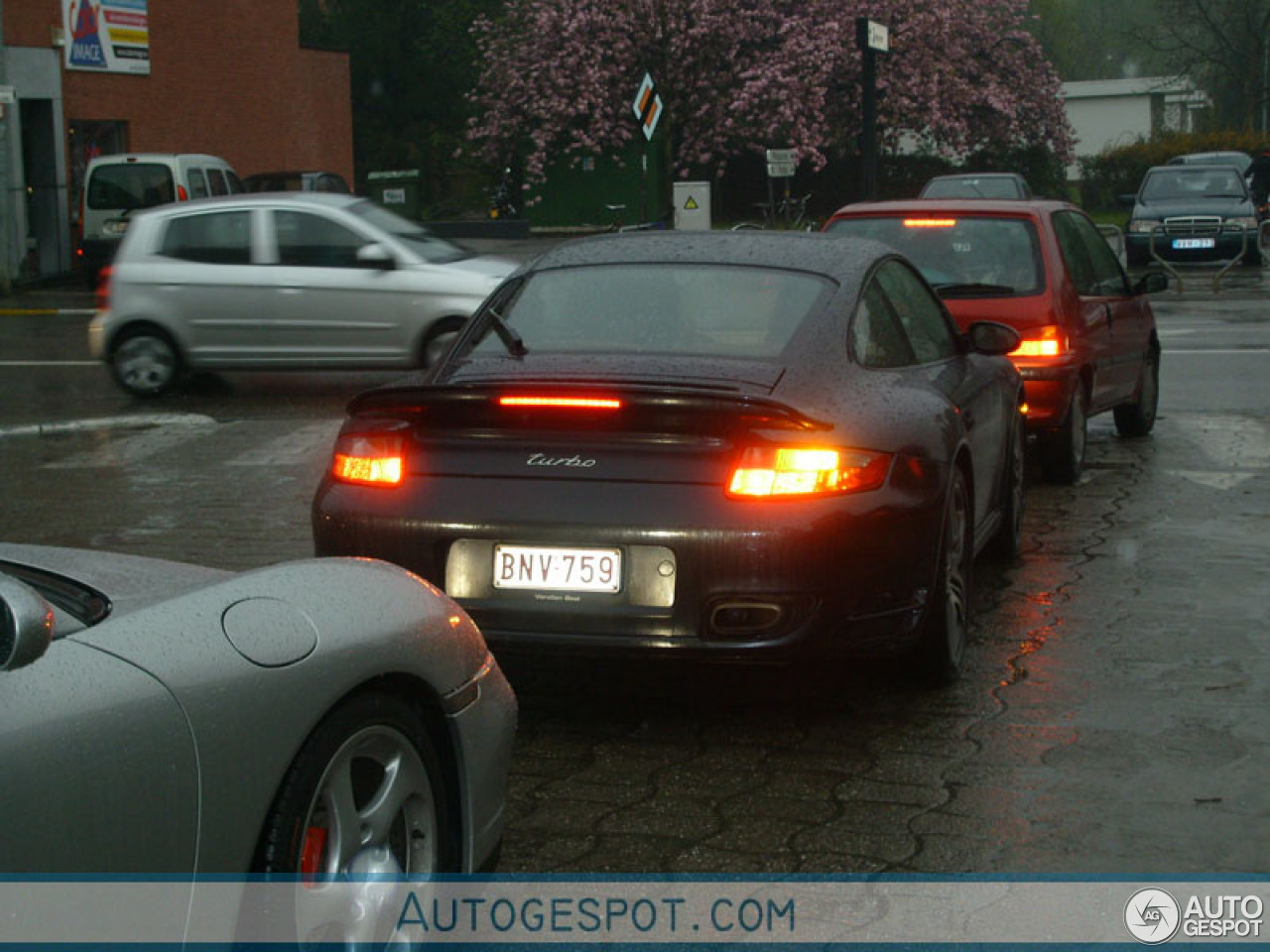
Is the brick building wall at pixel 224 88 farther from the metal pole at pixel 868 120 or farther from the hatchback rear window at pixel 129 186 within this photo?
the metal pole at pixel 868 120

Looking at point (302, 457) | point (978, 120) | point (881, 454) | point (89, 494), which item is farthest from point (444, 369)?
point (978, 120)

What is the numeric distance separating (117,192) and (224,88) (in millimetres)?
10488

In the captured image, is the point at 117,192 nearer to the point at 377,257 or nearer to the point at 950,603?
the point at 377,257

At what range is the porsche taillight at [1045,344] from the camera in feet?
32.4

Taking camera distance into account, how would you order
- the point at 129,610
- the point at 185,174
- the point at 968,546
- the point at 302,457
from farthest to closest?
1. the point at 185,174
2. the point at 302,457
3. the point at 968,546
4. the point at 129,610

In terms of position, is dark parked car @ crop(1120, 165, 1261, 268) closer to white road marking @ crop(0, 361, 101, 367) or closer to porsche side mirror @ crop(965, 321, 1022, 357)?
white road marking @ crop(0, 361, 101, 367)

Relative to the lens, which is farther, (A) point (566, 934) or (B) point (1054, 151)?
(B) point (1054, 151)

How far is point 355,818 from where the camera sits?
3.45 m

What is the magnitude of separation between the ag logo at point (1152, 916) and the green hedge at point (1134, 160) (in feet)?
154

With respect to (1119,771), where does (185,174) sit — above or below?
above

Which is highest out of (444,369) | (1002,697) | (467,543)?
(444,369)

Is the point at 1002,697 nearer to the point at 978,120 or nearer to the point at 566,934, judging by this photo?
the point at 566,934

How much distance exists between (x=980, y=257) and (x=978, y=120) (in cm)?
3931

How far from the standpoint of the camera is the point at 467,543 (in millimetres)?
5367
